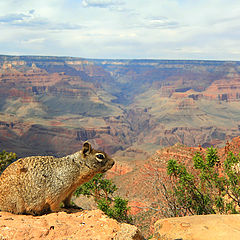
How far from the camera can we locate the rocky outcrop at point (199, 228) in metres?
6.69

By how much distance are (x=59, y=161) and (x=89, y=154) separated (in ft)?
3.77

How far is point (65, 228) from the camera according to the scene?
23.7ft

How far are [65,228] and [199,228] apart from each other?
3852 millimetres

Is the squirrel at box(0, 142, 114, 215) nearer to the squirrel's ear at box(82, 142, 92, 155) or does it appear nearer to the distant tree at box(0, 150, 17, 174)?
the squirrel's ear at box(82, 142, 92, 155)

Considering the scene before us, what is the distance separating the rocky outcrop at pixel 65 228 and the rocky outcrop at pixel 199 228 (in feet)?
2.71

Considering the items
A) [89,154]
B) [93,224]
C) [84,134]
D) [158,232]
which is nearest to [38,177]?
[89,154]

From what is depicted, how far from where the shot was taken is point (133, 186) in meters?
51.1

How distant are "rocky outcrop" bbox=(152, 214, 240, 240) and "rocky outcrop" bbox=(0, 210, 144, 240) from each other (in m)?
0.82

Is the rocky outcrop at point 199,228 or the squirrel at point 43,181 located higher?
the squirrel at point 43,181

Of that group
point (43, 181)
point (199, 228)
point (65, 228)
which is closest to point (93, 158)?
point (43, 181)

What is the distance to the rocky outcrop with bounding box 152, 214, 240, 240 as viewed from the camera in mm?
6691

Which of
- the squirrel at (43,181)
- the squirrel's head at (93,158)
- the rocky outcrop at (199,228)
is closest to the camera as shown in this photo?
the rocky outcrop at (199,228)

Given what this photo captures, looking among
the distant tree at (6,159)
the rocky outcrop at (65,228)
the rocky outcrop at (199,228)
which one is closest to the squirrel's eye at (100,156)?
the rocky outcrop at (65,228)

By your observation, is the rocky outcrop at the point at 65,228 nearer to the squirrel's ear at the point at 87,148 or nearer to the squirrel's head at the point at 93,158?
the squirrel's head at the point at 93,158
